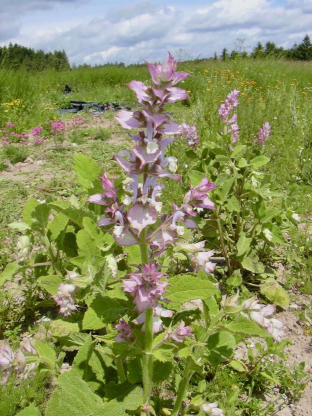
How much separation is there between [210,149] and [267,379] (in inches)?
66.4

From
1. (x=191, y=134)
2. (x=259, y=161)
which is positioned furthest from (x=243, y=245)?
(x=191, y=134)

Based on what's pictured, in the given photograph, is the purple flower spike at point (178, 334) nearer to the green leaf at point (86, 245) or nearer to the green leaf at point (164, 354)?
the green leaf at point (164, 354)

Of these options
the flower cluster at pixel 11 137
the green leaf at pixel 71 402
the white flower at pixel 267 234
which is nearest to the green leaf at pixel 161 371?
the green leaf at pixel 71 402

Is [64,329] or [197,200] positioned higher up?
[197,200]

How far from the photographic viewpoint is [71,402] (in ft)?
3.74

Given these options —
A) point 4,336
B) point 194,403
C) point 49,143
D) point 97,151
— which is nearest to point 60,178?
point 97,151

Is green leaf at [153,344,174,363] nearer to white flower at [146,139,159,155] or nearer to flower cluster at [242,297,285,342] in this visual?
flower cluster at [242,297,285,342]

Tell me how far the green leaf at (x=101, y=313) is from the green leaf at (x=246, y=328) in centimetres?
41

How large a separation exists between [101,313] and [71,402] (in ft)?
1.03

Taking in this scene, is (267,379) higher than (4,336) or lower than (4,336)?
lower

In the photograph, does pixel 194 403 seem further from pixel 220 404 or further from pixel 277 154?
pixel 277 154

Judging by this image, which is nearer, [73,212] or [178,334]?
[178,334]

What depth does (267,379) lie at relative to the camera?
2031 mm

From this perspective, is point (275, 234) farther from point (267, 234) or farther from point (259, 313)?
point (259, 313)
